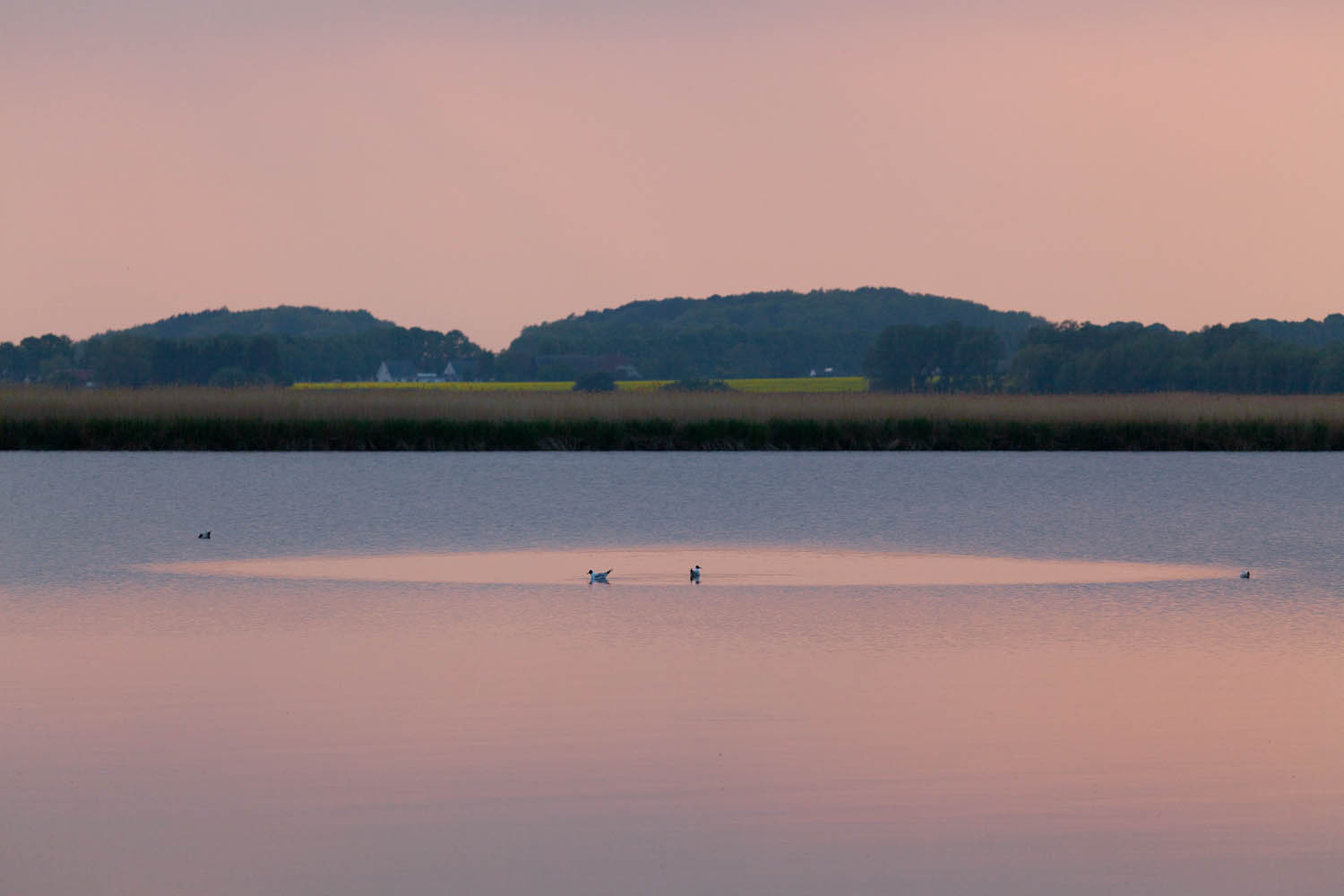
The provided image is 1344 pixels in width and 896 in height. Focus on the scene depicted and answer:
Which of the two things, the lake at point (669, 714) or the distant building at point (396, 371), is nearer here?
the lake at point (669, 714)

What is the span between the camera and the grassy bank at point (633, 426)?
42031 millimetres

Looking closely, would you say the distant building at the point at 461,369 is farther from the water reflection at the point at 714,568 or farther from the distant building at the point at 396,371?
the water reflection at the point at 714,568

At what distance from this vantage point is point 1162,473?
123 feet

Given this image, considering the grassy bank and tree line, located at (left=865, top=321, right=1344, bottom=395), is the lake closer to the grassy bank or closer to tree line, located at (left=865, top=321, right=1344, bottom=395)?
the grassy bank

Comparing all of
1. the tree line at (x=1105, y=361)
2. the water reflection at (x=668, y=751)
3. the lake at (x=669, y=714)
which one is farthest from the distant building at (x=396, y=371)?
the water reflection at (x=668, y=751)

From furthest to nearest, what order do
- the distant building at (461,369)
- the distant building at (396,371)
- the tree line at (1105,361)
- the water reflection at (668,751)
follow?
the distant building at (396,371)
the distant building at (461,369)
the tree line at (1105,361)
the water reflection at (668,751)

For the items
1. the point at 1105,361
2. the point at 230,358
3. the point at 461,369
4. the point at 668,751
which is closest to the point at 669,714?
the point at 668,751

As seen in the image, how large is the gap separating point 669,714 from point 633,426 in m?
32.7

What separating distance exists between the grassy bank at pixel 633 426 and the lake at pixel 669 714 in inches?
772

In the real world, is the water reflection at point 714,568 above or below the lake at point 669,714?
below

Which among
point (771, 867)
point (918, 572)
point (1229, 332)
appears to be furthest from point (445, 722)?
point (1229, 332)

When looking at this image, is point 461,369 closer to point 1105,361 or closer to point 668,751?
point 1105,361

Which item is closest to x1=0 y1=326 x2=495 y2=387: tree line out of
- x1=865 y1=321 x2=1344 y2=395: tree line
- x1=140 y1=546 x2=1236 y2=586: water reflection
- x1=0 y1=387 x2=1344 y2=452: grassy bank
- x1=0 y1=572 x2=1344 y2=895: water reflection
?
x1=865 y1=321 x2=1344 y2=395: tree line

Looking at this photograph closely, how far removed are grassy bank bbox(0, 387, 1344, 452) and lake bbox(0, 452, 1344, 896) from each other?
1961cm
